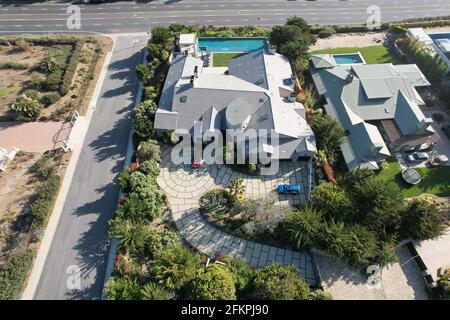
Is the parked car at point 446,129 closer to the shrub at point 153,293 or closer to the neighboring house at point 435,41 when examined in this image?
the neighboring house at point 435,41

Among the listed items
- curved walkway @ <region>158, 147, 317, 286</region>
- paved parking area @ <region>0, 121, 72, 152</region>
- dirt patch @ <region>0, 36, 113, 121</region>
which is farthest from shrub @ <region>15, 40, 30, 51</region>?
curved walkway @ <region>158, 147, 317, 286</region>

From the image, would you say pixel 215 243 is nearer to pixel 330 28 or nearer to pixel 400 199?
pixel 400 199

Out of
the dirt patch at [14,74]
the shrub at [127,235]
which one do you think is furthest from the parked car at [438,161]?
the dirt patch at [14,74]

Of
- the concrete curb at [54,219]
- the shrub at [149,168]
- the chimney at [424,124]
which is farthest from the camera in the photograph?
the chimney at [424,124]

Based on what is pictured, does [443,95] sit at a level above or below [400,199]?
above

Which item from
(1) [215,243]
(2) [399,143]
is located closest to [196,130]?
(1) [215,243]
